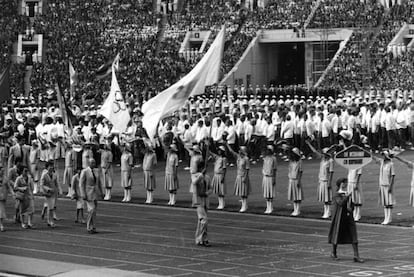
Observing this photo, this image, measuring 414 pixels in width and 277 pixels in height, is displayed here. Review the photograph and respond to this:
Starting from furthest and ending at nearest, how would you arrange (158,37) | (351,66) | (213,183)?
(158,37) < (351,66) < (213,183)

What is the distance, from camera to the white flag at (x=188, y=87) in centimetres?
2512

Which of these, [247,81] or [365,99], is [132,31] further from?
[365,99]

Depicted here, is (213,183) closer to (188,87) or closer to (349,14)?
(188,87)

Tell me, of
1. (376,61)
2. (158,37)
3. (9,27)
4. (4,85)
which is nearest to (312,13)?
(376,61)

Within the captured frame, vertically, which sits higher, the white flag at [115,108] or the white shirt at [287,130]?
the white flag at [115,108]

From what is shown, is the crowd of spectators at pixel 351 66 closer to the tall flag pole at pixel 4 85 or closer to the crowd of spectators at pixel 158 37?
the crowd of spectators at pixel 158 37

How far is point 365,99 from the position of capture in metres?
41.6

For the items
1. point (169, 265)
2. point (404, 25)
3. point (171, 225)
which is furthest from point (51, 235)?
point (404, 25)

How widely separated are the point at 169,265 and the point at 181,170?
1549cm

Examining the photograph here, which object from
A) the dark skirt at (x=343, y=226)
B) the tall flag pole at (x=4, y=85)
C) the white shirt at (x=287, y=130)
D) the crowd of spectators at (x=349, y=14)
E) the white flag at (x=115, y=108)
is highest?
the crowd of spectators at (x=349, y=14)

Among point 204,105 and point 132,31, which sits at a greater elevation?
point 132,31

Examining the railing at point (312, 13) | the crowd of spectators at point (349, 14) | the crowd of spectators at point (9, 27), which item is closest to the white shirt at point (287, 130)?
the crowd of spectators at point (349, 14)

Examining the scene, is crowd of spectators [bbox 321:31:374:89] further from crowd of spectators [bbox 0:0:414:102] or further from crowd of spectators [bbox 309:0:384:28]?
crowd of spectators [bbox 309:0:384:28]

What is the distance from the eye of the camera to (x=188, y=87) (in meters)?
25.2
